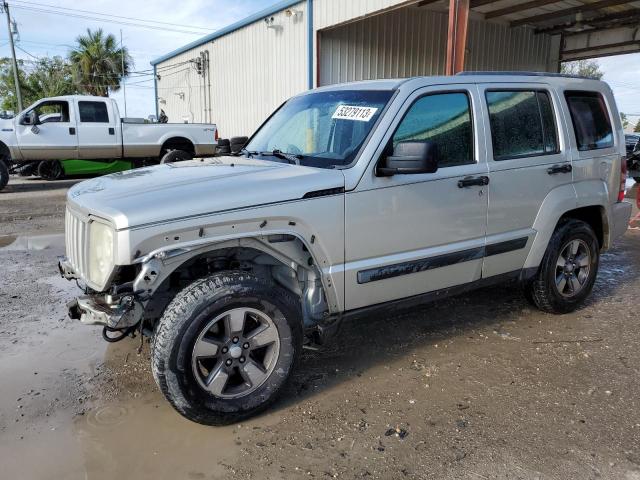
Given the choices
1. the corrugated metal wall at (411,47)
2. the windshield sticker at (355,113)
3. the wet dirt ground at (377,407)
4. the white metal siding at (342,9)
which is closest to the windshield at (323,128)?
the windshield sticker at (355,113)

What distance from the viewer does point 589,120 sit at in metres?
4.59

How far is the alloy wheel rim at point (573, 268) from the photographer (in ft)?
15.0

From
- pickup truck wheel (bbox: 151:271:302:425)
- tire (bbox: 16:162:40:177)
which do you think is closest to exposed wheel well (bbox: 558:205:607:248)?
pickup truck wheel (bbox: 151:271:302:425)

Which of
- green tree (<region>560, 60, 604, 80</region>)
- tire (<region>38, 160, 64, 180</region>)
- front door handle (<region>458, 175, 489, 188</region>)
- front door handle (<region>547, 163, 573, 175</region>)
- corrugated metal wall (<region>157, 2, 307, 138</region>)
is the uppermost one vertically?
green tree (<region>560, 60, 604, 80</region>)

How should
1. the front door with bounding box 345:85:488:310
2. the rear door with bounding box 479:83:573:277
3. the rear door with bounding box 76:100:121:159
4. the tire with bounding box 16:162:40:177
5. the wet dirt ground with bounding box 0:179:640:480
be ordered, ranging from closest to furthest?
the wet dirt ground with bounding box 0:179:640:480
the front door with bounding box 345:85:488:310
the rear door with bounding box 479:83:573:277
the rear door with bounding box 76:100:121:159
the tire with bounding box 16:162:40:177

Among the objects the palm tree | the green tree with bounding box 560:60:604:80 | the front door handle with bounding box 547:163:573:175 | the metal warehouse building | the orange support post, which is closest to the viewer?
the front door handle with bounding box 547:163:573:175

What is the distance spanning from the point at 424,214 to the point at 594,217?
7.41 feet

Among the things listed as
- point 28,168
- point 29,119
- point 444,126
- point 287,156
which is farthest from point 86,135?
point 444,126

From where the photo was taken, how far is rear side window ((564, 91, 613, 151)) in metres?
4.45

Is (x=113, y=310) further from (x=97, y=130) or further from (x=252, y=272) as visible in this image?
(x=97, y=130)

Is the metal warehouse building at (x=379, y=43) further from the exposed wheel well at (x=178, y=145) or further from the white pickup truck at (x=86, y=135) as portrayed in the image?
the white pickup truck at (x=86, y=135)

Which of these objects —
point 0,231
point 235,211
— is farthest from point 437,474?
point 0,231

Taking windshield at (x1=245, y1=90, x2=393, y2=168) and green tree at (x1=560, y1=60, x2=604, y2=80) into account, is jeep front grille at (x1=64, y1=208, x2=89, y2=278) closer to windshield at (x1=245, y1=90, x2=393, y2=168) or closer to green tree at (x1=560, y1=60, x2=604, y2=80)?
windshield at (x1=245, y1=90, x2=393, y2=168)

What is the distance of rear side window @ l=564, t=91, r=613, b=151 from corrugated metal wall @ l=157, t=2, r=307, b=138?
9.14 m
